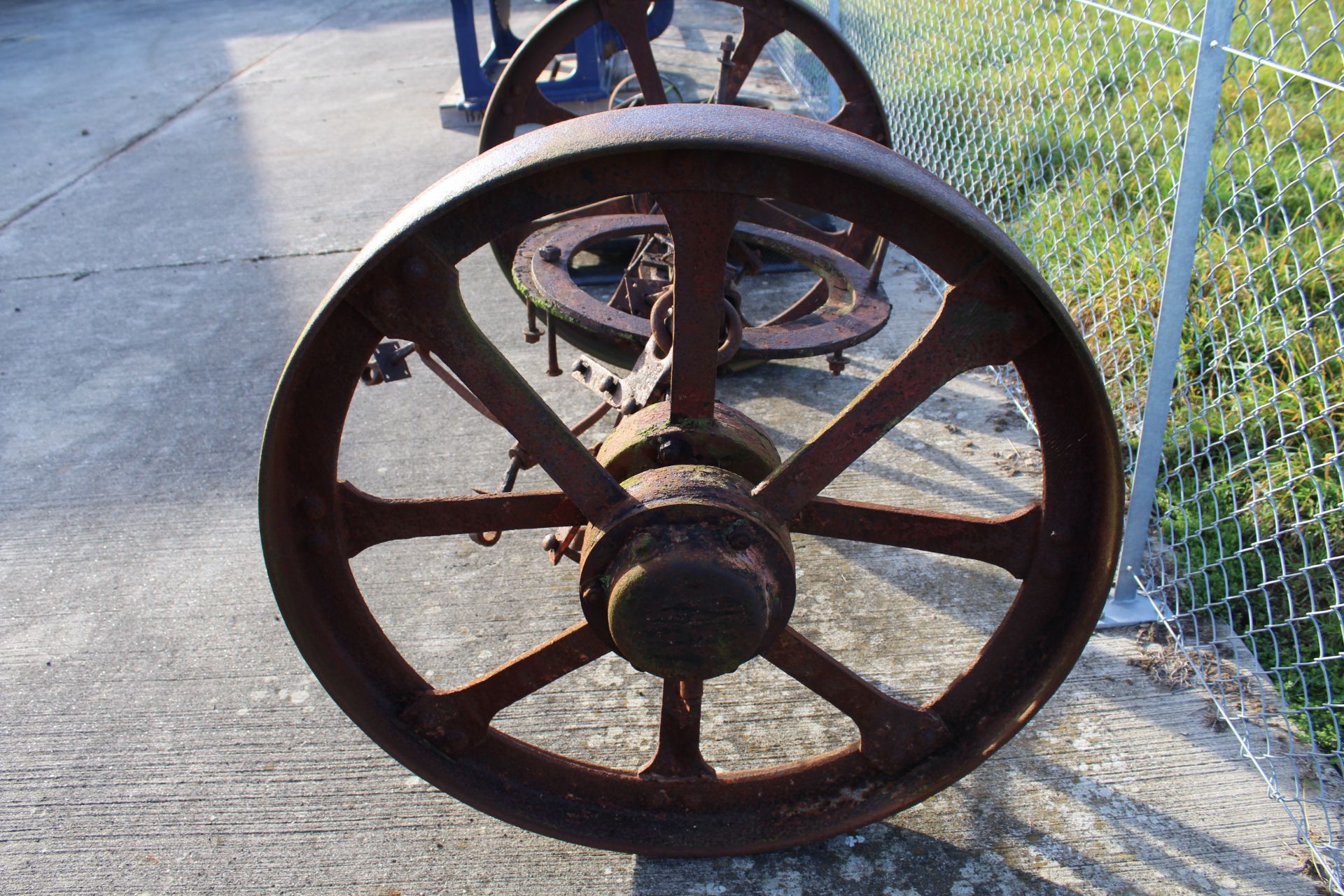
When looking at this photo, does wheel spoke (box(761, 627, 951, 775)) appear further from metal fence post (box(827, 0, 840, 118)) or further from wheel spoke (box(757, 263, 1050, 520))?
metal fence post (box(827, 0, 840, 118))

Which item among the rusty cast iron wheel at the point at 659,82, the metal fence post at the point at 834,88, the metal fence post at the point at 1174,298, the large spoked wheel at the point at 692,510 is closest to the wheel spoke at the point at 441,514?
the large spoked wheel at the point at 692,510

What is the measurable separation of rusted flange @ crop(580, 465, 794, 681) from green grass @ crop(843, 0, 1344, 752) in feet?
3.31

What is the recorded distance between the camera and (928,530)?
141 centimetres

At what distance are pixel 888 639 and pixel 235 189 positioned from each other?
14.4 feet

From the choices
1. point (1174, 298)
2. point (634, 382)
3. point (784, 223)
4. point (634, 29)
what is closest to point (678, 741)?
point (634, 382)

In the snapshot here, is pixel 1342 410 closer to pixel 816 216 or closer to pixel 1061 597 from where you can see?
pixel 1061 597

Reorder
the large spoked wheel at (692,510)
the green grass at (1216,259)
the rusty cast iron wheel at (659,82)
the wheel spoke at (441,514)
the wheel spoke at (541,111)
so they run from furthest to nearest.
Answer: the wheel spoke at (541,111) < the rusty cast iron wheel at (659,82) < the green grass at (1216,259) < the wheel spoke at (441,514) < the large spoked wheel at (692,510)

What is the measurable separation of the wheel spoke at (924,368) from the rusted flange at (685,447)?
0.16m

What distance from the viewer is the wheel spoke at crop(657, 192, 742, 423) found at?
45.4 inches

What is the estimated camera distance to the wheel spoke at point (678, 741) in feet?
4.87

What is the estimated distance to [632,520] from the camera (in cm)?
124

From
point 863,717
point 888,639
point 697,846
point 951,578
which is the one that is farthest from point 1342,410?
point 697,846

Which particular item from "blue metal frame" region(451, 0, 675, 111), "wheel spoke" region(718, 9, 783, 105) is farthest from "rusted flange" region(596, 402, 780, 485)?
"blue metal frame" region(451, 0, 675, 111)

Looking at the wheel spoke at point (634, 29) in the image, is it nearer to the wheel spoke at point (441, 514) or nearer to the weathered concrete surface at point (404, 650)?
the weathered concrete surface at point (404, 650)
